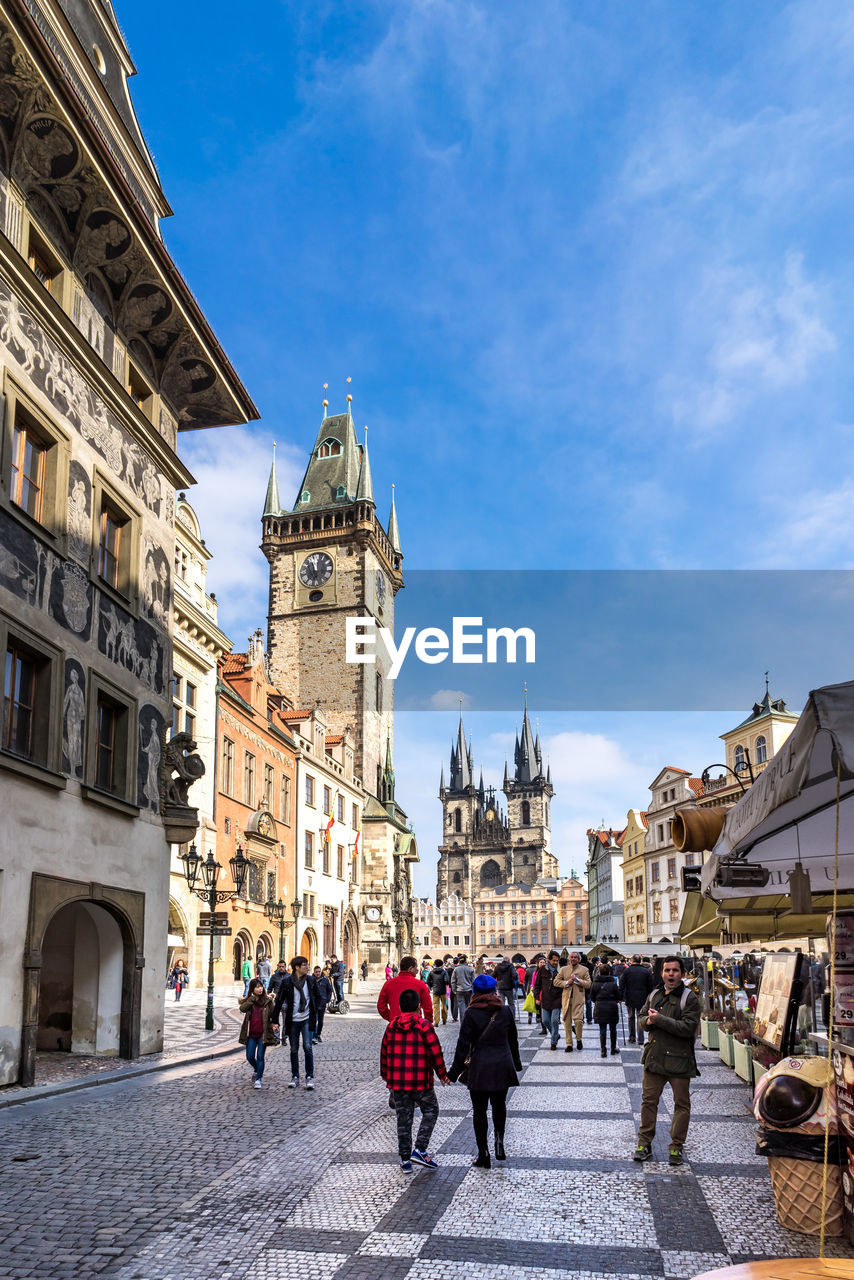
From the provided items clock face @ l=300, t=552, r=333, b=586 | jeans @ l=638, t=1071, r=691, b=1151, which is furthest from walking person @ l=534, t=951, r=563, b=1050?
clock face @ l=300, t=552, r=333, b=586

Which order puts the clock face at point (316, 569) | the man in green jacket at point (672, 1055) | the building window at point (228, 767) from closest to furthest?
the man in green jacket at point (672, 1055) → the building window at point (228, 767) → the clock face at point (316, 569)

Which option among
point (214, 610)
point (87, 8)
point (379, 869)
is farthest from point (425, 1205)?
point (379, 869)

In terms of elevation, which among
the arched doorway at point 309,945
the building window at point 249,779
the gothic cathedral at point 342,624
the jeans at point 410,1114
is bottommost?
the arched doorway at point 309,945

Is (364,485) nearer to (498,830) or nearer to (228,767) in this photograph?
(228,767)

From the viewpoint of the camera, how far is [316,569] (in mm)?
68688

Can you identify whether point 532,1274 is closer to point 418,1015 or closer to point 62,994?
point 418,1015

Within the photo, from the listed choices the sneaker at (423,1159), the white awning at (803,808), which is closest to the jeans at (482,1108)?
the sneaker at (423,1159)

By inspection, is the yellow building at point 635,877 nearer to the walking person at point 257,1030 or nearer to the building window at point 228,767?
the building window at point 228,767

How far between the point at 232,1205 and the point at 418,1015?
2.20 meters

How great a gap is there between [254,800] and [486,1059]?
3072cm

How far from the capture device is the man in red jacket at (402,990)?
9516mm

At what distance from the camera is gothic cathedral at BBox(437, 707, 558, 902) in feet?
575

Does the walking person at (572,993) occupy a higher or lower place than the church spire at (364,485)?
lower

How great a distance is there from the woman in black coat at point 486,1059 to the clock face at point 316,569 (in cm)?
6001
